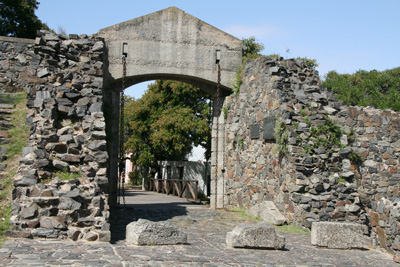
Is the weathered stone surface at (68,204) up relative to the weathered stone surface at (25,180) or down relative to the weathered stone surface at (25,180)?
down

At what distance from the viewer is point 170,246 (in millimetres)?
6797

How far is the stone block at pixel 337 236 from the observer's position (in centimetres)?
735

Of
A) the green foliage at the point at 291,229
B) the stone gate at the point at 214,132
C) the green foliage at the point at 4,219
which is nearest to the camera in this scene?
the green foliage at the point at 4,219

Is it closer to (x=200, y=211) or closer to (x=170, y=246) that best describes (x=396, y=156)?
(x=200, y=211)

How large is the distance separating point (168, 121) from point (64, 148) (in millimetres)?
13916

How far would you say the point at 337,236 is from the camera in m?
7.38

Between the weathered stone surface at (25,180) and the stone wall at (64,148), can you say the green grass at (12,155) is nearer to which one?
the stone wall at (64,148)

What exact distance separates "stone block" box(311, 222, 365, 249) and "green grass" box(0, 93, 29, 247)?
484 cm

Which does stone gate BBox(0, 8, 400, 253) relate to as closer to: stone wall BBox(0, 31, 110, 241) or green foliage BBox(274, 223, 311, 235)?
stone wall BBox(0, 31, 110, 241)

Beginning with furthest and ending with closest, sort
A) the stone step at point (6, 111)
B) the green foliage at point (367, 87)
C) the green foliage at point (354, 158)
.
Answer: the green foliage at point (367, 87)
the stone step at point (6, 111)
the green foliage at point (354, 158)

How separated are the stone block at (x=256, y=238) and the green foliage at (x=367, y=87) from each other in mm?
15515

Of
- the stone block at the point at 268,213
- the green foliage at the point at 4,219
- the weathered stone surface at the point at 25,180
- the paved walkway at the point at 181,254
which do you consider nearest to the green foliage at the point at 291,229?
the stone block at the point at 268,213

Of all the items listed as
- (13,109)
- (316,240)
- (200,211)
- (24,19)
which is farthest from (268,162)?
(24,19)

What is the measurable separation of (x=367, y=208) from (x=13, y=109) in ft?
28.3
